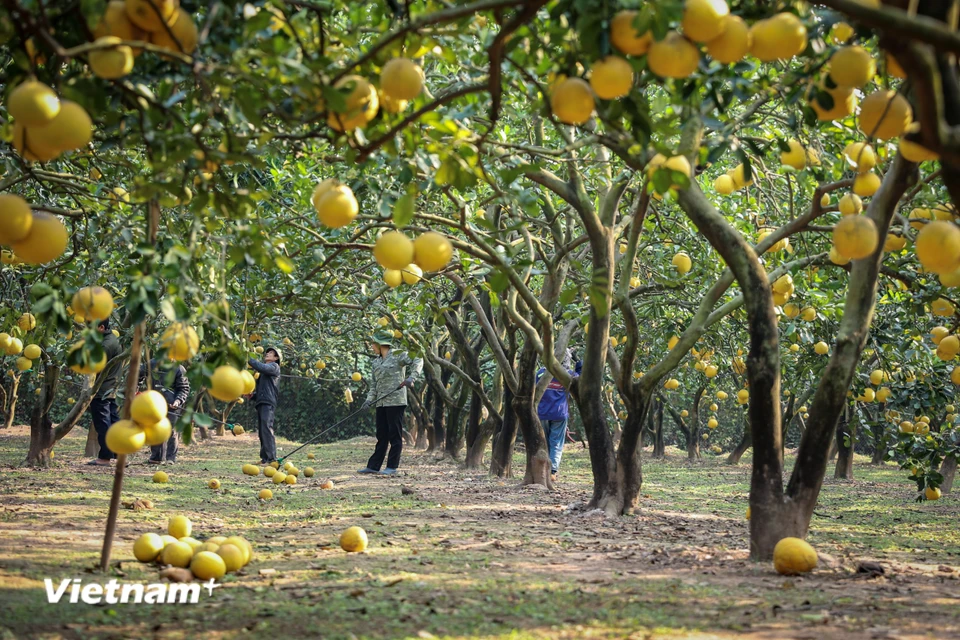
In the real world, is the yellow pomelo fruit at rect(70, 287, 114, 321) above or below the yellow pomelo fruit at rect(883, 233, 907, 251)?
below

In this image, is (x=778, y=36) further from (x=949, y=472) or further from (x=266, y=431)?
(x=949, y=472)

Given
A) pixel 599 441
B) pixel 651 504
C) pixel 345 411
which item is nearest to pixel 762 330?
pixel 599 441

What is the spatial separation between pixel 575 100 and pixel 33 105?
149 cm

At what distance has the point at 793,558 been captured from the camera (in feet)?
14.7

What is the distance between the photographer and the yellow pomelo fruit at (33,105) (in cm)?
217

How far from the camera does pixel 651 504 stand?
9.15m

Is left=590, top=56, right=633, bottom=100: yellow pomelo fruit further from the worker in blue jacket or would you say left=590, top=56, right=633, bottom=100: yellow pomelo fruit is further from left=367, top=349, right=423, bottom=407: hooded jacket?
the worker in blue jacket

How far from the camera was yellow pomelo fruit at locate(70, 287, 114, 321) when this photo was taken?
313cm

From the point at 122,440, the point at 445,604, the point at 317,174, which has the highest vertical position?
the point at 317,174

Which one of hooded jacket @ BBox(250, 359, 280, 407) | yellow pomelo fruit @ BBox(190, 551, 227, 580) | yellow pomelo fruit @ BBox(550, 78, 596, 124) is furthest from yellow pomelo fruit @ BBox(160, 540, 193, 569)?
hooded jacket @ BBox(250, 359, 280, 407)

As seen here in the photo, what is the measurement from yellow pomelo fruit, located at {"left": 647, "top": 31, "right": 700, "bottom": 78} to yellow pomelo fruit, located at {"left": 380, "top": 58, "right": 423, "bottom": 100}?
2.31ft

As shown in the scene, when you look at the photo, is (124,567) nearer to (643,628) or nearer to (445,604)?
(445,604)

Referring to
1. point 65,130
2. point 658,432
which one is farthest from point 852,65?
point 658,432

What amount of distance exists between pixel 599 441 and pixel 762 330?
2627 millimetres
